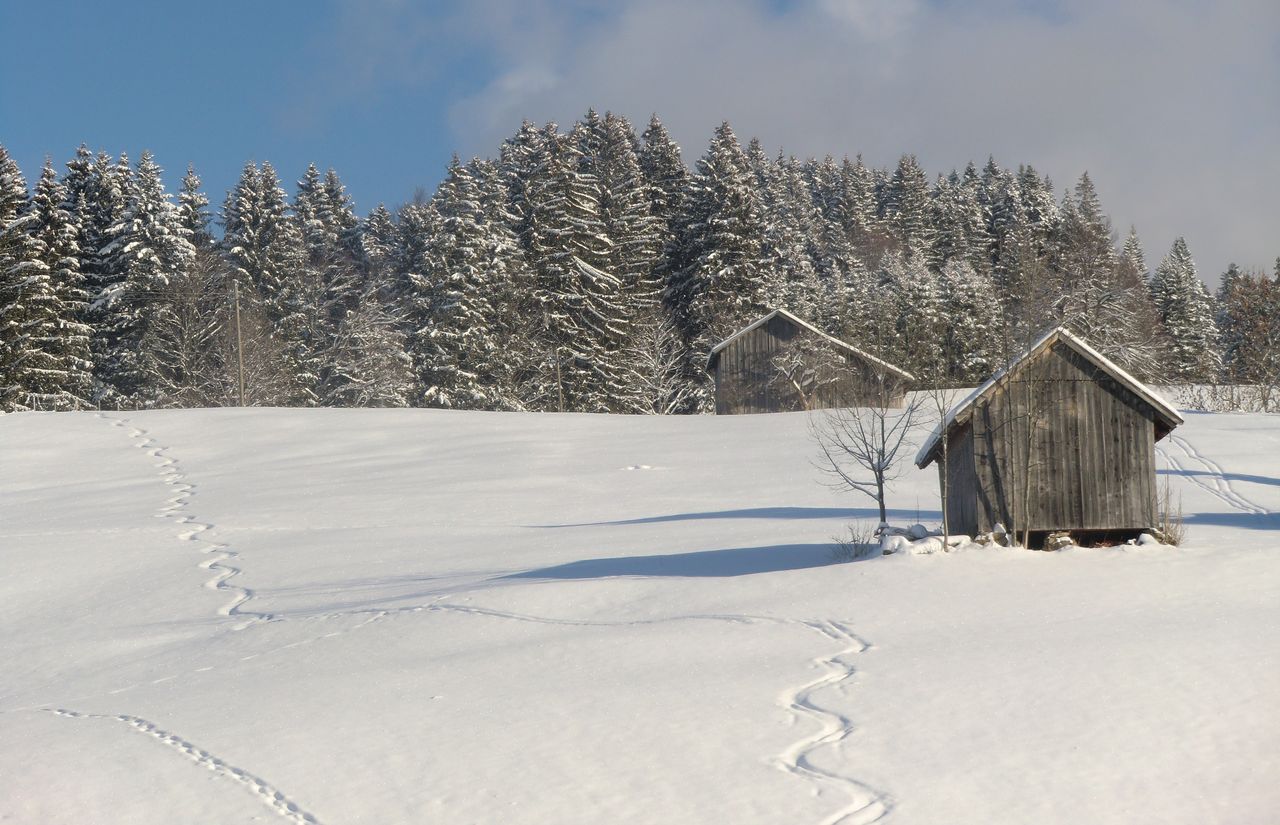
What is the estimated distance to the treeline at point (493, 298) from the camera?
55.8 metres

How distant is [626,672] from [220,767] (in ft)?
13.0

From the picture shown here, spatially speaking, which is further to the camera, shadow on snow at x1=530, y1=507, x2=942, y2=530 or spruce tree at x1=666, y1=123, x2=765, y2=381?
spruce tree at x1=666, y1=123, x2=765, y2=381

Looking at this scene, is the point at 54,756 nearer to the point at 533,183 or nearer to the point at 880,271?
the point at 533,183

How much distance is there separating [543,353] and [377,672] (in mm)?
48936

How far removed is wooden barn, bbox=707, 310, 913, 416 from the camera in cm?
4731

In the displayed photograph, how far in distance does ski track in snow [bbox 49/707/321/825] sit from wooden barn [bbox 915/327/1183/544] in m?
11.3

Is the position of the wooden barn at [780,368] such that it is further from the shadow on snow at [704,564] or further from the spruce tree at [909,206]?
the spruce tree at [909,206]

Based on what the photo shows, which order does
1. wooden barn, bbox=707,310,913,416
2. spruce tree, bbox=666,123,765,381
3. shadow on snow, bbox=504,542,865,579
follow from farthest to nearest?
1. spruce tree, bbox=666,123,765,381
2. wooden barn, bbox=707,310,913,416
3. shadow on snow, bbox=504,542,865,579

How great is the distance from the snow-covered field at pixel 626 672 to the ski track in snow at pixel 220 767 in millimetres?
36

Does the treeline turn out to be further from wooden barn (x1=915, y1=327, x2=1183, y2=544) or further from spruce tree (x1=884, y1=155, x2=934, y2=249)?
wooden barn (x1=915, y1=327, x2=1183, y2=544)

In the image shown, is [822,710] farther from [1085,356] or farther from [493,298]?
[493,298]

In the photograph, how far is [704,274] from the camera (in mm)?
64562

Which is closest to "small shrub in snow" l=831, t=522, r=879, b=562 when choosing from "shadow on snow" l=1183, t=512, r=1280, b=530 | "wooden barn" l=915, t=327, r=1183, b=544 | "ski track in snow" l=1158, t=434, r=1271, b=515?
"wooden barn" l=915, t=327, r=1183, b=544

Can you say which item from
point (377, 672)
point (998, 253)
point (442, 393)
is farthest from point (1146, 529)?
point (998, 253)
